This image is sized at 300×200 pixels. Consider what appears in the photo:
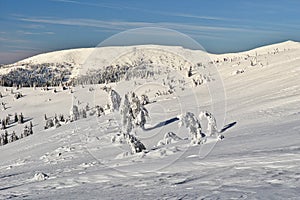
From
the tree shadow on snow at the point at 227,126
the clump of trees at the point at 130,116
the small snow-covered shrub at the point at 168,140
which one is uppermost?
the clump of trees at the point at 130,116

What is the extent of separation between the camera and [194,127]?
88.6ft

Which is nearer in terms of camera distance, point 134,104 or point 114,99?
point 114,99

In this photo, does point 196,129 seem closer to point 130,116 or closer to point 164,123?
point 130,116

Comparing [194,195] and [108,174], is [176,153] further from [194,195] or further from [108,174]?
[194,195]

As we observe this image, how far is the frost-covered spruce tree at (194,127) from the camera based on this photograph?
83.8 feet

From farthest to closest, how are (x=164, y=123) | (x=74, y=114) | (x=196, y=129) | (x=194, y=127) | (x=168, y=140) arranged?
(x=74, y=114) → (x=164, y=123) → (x=168, y=140) → (x=194, y=127) → (x=196, y=129)

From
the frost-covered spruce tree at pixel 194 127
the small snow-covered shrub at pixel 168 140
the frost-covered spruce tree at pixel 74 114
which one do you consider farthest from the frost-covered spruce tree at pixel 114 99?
the frost-covered spruce tree at pixel 74 114

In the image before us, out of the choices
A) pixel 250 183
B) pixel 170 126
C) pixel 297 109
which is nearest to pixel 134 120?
pixel 170 126

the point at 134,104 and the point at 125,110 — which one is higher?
the point at 134,104

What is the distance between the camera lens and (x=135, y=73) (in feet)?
73.5

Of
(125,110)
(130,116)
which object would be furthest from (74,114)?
(130,116)

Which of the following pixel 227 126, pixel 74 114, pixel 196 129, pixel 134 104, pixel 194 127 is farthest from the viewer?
pixel 74 114

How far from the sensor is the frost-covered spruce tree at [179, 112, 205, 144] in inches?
1005

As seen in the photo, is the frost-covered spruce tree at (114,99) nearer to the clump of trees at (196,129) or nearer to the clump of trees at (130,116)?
the clump of trees at (130,116)
